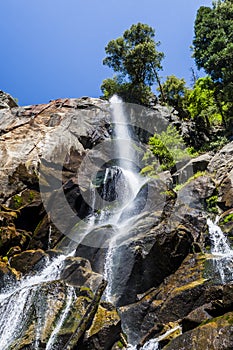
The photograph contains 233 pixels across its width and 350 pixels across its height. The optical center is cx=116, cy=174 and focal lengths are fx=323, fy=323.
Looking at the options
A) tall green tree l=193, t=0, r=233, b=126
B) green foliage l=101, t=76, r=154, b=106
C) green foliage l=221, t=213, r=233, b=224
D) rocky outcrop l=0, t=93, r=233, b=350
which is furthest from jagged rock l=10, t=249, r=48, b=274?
green foliage l=101, t=76, r=154, b=106

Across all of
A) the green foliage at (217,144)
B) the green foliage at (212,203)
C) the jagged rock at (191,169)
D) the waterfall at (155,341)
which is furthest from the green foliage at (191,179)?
the waterfall at (155,341)

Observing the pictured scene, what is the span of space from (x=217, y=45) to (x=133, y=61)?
10.0 metres

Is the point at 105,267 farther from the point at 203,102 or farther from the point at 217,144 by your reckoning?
the point at 203,102

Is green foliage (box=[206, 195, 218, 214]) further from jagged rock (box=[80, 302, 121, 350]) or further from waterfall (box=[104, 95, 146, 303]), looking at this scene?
jagged rock (box=[80, 302, 121, 350])

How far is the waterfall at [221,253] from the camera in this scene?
11750 millimetres

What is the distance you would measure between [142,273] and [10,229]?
956 cm

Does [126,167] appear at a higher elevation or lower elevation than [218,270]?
higher

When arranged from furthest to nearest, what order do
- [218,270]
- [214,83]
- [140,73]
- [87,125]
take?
1. [140,73]
2. [87,125]
3. [214,83]
4. [218,270]

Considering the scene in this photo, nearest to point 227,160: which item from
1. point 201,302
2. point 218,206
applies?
point 218,206

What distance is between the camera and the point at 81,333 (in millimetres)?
9055

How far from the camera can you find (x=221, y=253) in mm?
14539

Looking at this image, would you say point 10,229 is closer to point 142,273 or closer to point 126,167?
point 142,273

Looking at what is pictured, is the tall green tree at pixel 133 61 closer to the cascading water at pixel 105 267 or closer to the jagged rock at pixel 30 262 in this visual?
the cascading water at pixel 105 267

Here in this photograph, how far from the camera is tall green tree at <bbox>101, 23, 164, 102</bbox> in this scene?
1366 inches
